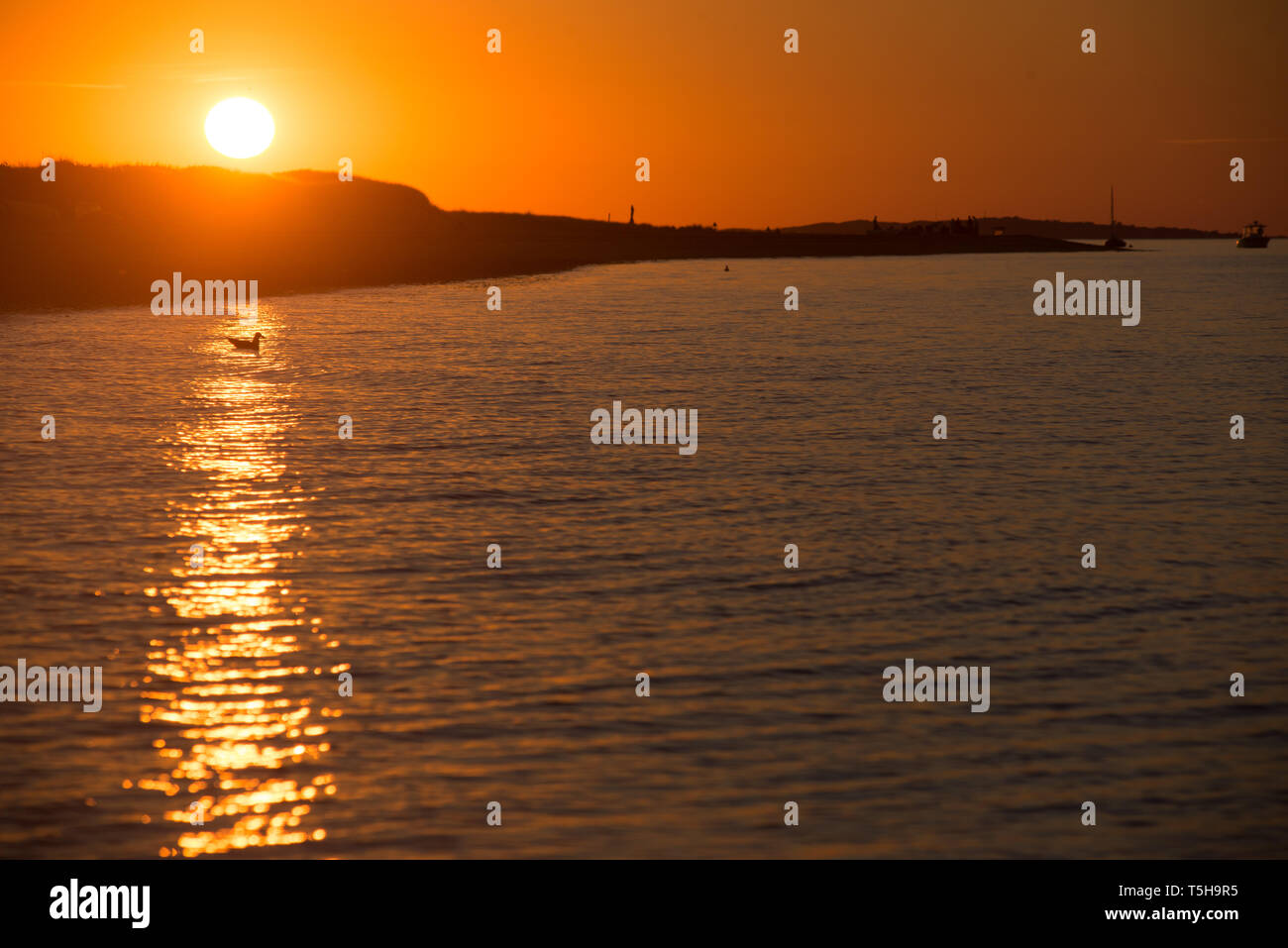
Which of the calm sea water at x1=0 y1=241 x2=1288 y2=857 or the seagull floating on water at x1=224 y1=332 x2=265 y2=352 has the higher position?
the seagull floating on water at x1=224 y1=332 x2=265 y2=352

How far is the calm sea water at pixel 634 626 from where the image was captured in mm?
9938

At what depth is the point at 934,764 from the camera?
10.9m

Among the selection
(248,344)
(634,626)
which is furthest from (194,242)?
(634,626)

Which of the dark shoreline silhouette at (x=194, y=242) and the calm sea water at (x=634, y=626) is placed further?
the dark shoreline silhouette at (x=194, y=242)

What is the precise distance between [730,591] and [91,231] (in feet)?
299

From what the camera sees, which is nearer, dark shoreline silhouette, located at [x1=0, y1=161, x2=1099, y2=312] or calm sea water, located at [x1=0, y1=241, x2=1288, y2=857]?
calm sea water, located at [x1=0, y1=241, x2=1288, y2=857]

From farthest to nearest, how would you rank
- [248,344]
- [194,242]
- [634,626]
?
[194,242] < [248,344] < [634,626]

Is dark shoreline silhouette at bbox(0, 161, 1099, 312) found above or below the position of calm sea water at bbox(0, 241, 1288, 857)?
above

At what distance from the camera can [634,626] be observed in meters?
14.6

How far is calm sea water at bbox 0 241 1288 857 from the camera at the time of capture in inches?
391

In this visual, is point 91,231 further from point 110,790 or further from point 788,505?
point 110,790

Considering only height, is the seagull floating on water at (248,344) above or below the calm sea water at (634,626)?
above

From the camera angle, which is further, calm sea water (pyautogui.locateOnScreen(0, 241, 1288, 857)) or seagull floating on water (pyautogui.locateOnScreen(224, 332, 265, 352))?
seagull floating on water (pyautogui.locateOnScreen(224, 332, 265, 352))

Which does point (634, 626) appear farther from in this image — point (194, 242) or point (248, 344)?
point (194, 242)
